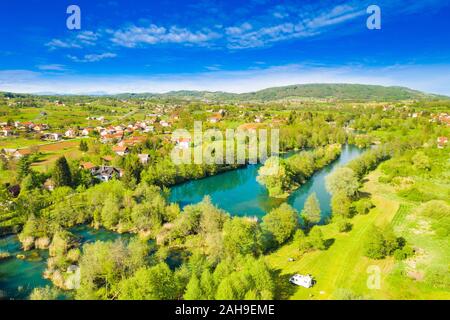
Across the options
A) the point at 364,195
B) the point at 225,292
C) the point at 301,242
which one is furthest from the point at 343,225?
the point at 225,292

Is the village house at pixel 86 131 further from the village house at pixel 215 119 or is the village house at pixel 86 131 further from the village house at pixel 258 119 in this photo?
the village house at pixel 258 119

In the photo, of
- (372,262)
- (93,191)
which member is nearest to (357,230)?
(372,262)

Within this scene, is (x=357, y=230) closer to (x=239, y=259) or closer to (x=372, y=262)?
(x=372, y=262)

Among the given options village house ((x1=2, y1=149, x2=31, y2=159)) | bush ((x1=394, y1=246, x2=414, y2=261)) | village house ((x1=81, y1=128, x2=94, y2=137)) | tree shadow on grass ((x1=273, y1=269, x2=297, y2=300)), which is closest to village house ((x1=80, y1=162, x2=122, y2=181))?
village house ((x1=2, y1=149, x2=31, y2=159))

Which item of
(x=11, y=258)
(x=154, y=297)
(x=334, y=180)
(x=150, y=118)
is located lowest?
(x=11, y=258)

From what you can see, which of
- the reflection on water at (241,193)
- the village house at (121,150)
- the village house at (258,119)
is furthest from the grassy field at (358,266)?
the village house at (258,119)
